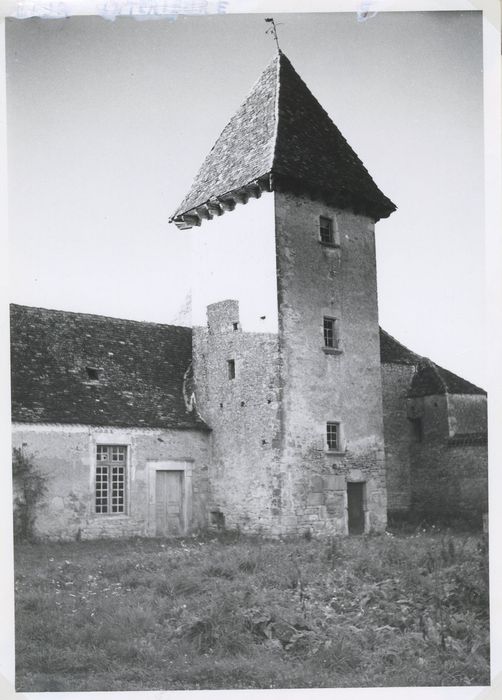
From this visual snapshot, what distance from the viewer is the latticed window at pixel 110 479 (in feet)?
54.3

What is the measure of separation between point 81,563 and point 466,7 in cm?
1128

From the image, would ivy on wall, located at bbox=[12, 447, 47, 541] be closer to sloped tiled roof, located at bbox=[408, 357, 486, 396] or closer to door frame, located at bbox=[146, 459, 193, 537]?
door frame, located at bbox=[146, 459, 193, 537]

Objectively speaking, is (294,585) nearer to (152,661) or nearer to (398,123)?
(152,661)

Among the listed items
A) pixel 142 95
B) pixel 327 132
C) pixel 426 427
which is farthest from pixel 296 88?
pixel 426 427

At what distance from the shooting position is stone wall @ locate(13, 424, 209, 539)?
50.7 feet

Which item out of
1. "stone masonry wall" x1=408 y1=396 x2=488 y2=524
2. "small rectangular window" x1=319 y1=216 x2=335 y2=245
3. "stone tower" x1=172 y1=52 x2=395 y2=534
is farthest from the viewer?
"stone masonry wall" x1=408 y1=396 x2=488 y2=524

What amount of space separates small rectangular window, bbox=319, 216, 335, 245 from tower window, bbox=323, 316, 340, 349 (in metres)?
1.92

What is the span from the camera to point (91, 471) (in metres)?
16.3

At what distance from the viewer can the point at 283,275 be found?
1662cm

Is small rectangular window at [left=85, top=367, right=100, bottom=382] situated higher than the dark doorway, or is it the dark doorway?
small rectangular window at [left=85, top=367, right=100, bottom=382]

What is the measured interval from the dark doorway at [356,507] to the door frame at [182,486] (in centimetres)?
389

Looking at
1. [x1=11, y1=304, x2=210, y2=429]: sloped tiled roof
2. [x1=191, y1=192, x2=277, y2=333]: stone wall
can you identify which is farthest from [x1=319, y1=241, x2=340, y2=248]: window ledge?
[x1=11, y1=304, x2=210, y2=429]: sloped tiled roof

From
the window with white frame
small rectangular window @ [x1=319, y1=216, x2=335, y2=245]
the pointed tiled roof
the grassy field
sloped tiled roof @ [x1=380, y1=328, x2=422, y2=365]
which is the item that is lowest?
the grassy field

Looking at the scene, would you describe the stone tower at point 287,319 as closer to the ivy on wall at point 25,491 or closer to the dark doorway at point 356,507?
the dark doorway at point 356,507
